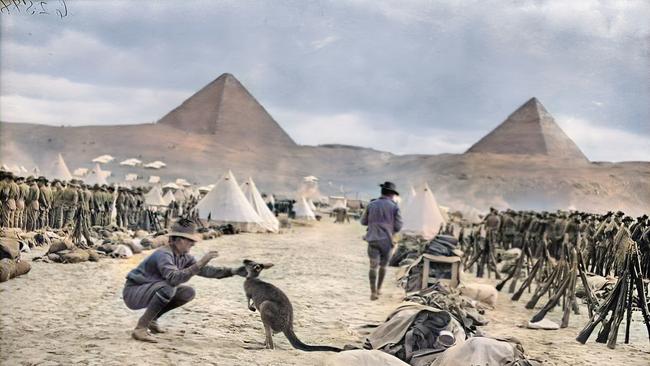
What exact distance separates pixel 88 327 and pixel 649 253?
16.9 feet

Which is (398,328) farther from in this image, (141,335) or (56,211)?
(56,211)

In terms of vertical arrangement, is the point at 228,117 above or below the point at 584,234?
above

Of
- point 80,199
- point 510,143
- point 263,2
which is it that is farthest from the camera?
point 510,143

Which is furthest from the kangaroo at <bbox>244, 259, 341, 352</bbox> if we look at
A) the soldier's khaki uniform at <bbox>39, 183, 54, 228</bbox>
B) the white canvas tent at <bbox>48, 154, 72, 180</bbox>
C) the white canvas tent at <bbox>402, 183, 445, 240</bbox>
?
the white canvas tent at <bbox>402, 183, 445, 240</bbox>

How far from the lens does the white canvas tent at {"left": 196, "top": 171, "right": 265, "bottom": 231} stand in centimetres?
1777

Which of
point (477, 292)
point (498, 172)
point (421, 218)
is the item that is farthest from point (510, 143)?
point (477, 292)

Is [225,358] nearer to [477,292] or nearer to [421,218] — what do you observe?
[477,292]

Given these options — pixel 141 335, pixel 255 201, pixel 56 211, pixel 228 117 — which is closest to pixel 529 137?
pixel 228 117

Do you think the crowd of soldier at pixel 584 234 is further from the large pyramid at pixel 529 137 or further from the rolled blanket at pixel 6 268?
the large pyramid at pixel 529 137

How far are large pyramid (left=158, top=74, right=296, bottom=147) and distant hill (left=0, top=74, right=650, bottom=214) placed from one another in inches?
5.5

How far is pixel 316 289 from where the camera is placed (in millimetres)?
7961

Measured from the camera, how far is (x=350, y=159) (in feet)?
210

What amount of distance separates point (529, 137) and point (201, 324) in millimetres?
98618

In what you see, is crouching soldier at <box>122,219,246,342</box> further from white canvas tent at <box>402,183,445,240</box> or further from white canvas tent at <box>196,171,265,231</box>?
white canvas tent at <box>196,171,265,231</box>
